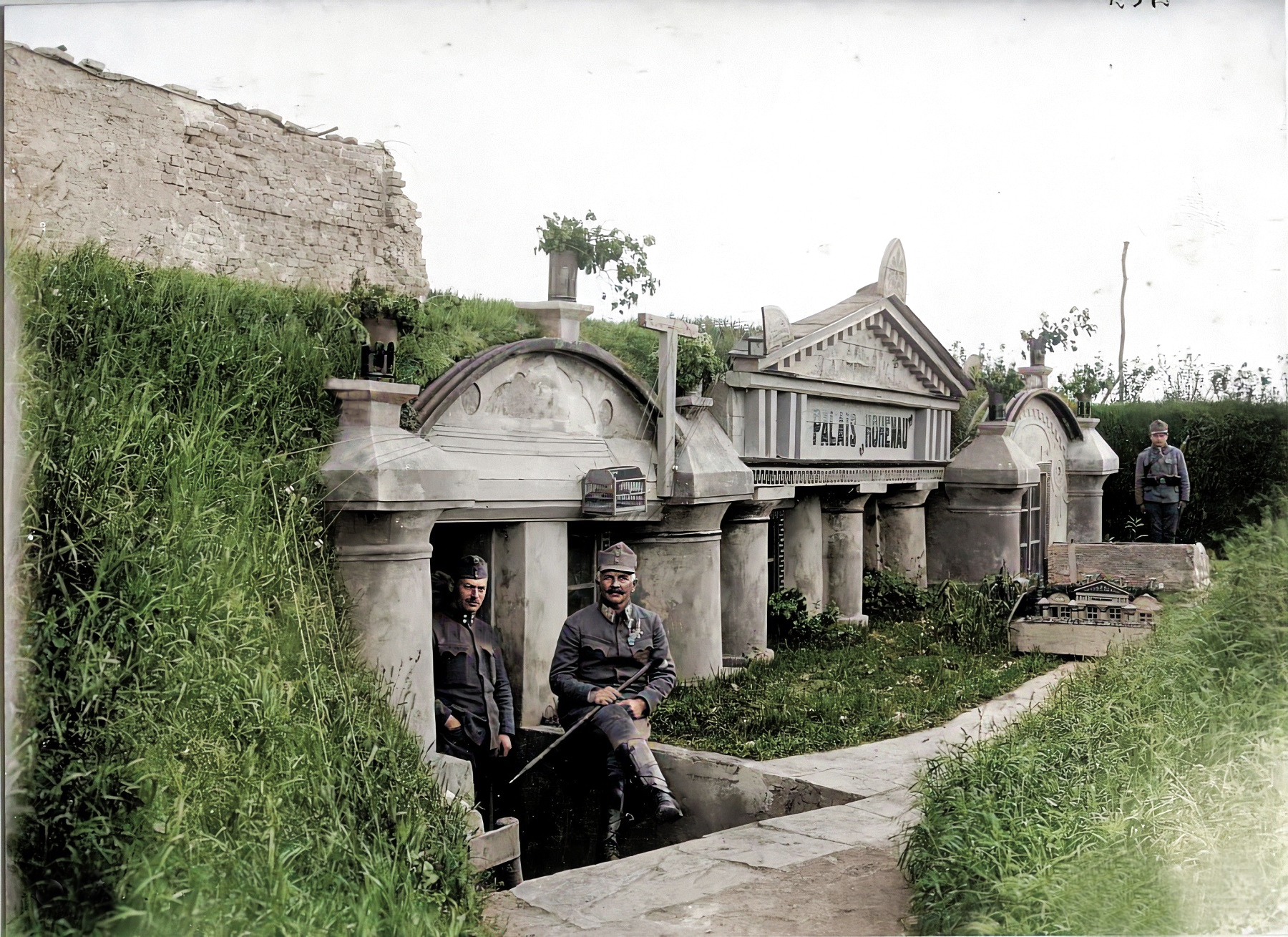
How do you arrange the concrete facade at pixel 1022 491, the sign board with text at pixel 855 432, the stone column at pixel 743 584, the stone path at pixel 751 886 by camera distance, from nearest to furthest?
the stone path at pixel 751 886
the concrete facade at pixel 1022 491
the stone column at pixel 743 584
the sign board with text at pixel 855 432

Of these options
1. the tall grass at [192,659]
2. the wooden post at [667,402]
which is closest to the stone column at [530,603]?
the wooden post at [667,402]

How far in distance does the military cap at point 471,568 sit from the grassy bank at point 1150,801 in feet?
7.03

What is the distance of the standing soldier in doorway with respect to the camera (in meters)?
5.16

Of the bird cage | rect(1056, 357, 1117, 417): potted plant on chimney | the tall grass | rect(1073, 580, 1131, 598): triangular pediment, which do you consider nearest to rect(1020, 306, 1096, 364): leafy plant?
rect(1056, 357, 1117, 417): potted plant on chimney

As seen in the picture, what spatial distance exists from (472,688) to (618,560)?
895 millimetres

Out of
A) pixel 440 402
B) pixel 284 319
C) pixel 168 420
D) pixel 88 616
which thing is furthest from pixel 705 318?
pixel 88 616

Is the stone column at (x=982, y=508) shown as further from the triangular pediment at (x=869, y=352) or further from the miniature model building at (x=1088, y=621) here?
the miniature model building at (x=1088, y=621)

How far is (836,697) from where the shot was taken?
6.78m

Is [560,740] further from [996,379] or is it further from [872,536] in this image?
[872,536]

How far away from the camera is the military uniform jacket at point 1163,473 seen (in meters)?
5.75

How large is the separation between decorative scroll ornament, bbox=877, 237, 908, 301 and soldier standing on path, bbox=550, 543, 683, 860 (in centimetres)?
210

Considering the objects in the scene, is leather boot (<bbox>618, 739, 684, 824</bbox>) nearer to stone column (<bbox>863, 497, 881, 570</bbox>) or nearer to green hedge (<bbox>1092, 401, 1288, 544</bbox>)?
green hedge (<bbox>1092, 401, 1288, 544</bbox>)

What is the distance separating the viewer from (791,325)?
7543mm

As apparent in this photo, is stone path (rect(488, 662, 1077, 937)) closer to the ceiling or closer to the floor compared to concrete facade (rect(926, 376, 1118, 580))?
closer to the floor
